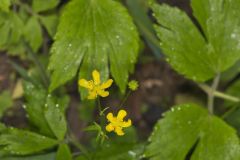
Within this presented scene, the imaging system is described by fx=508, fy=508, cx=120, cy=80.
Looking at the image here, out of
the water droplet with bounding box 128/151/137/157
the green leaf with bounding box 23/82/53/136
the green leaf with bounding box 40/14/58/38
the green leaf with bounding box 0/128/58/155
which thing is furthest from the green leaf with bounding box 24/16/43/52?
the water droplet with bounding box 128/151/137/157

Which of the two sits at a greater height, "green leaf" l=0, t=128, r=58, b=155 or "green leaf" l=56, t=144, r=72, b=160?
"green leaf" l=0, t=128, r=58, b=155

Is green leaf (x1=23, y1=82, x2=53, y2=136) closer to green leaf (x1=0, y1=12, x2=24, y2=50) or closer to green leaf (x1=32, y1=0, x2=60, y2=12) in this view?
green leaf (x1=0, y1=12, x2=24, y2=50)

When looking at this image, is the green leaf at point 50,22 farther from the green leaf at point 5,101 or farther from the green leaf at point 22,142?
the green leaf at point 22,142

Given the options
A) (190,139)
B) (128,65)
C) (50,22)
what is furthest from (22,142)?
(50,22)

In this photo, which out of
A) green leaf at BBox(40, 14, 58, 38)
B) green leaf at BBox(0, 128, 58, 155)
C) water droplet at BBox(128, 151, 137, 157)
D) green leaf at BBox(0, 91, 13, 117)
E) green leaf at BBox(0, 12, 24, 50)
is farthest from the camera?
green leaf at BBox(0, 91, 13, 117)

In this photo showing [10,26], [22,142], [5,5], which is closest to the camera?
[5,5]

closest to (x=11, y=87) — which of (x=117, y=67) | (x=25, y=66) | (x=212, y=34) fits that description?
(x=25, y=66)

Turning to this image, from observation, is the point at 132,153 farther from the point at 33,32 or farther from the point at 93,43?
the point at 33,32

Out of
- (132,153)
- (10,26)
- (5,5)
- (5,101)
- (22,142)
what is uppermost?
(5,5)

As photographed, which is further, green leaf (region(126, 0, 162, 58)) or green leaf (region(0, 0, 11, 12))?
green leaf (region(126, 0, 162, 58))
